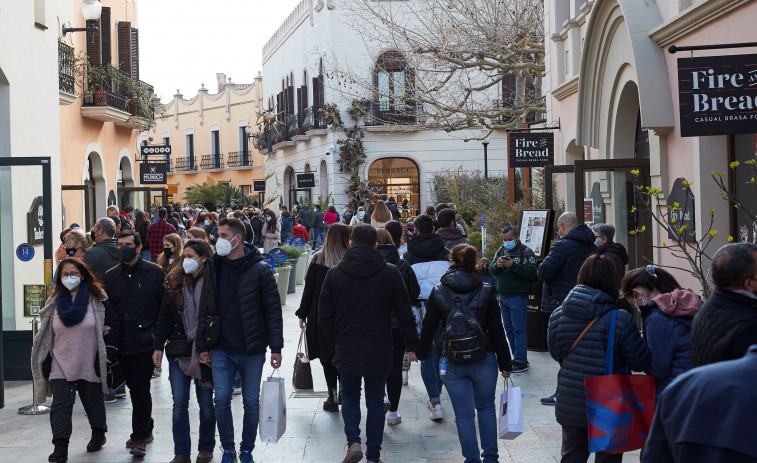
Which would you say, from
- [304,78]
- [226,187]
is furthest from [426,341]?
[226,187]

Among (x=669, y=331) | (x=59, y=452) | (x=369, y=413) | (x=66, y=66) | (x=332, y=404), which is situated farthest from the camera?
(x=66, y=66)

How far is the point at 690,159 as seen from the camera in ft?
35.0

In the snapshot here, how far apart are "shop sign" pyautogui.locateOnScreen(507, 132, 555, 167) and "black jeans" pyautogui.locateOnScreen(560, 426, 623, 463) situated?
1181 cm

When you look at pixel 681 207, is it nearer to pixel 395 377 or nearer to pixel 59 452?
pixel 395 377

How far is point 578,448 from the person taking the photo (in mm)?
5629

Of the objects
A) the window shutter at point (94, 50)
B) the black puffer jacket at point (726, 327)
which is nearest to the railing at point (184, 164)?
the window shutter at point (94, 50)

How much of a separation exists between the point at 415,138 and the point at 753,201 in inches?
1149

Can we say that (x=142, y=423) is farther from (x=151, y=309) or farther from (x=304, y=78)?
(x=304, y=78)

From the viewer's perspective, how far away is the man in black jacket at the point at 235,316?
6805 mm

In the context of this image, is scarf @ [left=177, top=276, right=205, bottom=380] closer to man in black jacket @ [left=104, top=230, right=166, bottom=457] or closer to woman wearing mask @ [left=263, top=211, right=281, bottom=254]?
man in black jacket @ [left=104, top=230, right=166, bottom=457]

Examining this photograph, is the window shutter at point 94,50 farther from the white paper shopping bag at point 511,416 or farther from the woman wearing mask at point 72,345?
the white paper shopping bag at point 511,416

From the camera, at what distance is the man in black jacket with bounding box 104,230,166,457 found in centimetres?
748

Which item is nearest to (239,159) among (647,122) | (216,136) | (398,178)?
(216,136)

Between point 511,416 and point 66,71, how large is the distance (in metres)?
15.1
